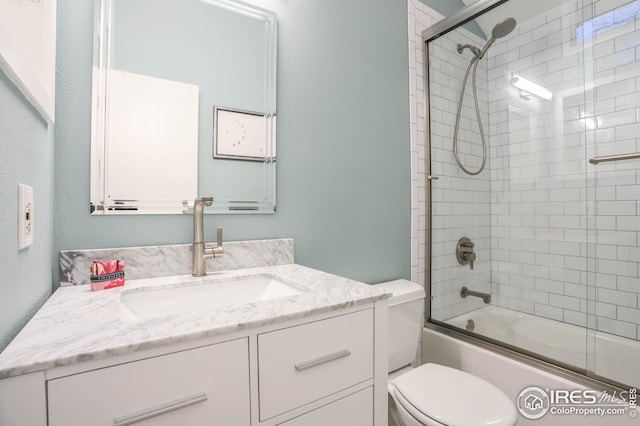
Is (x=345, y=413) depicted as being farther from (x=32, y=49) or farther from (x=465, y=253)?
(x=465, y=253)

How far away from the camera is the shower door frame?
124cm

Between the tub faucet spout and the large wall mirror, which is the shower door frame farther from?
the large wall mirror

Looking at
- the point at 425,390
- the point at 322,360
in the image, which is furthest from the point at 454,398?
the point at 322,360

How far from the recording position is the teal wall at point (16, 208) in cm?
54

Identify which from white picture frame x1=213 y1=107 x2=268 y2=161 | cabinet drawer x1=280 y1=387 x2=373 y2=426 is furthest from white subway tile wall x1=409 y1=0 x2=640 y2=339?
cabinet drawer x1=280 y1=387 x2=373 y2=426

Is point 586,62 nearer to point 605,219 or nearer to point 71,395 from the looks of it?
point 605,219

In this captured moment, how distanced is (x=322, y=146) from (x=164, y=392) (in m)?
1.13

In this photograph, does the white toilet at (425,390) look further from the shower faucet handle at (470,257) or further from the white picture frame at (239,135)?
the white picture frame at (239,135)

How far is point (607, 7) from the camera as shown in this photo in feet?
4.97

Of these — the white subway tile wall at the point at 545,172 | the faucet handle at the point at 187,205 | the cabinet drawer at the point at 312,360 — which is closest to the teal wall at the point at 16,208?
the faucet handle at the point at 187,205

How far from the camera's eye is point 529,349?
1.45 m

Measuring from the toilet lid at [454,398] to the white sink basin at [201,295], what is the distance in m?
Result: 0.62

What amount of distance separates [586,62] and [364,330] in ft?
5.84

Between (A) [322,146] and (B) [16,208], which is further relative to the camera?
(A) [322,146]
